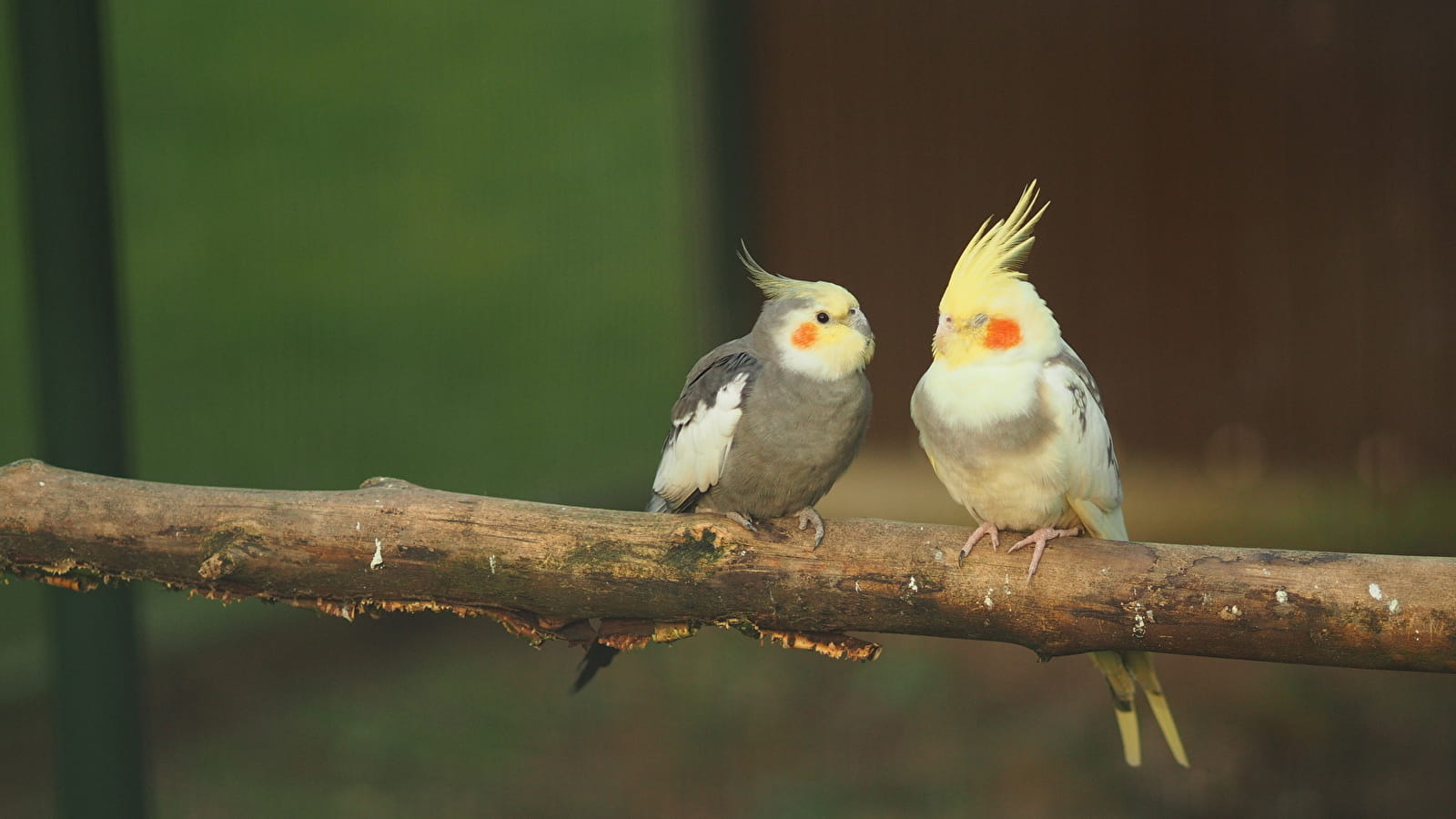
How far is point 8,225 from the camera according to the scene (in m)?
2.98

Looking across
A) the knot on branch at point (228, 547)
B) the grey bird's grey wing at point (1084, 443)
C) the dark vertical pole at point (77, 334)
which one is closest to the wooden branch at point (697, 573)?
the knot on branch at point (228, 547)

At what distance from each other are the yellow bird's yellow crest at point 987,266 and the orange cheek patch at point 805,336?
19 centimetres

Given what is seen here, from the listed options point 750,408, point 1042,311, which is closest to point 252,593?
point 750,408

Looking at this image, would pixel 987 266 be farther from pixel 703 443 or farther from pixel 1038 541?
pixel 703 443

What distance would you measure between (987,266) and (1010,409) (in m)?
0.21

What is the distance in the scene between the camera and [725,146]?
4145mm

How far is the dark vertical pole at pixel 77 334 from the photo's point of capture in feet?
6.95

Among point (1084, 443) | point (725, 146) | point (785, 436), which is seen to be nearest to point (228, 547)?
point (785, 436)

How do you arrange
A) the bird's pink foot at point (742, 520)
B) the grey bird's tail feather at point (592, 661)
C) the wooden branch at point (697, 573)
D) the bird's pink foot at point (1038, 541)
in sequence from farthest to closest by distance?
the grey bird's tail feather at point (592, 661)
the bird's pink foot at point (742, 520)
the bird's pink foot at point (1038, 541)
the wooden branch at point (697, 573)

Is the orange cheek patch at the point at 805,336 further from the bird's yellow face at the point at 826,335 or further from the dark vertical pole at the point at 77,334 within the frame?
the dark vertical pole at the point at 77,334

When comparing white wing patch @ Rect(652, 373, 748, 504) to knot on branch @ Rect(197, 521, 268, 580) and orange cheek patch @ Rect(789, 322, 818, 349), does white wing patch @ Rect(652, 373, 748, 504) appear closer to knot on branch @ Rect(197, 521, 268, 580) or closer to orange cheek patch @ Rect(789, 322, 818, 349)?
orange cheek patch @ Rect(789, 322, 818, 349)

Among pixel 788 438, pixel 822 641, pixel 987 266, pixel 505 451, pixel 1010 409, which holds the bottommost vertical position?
pixel 505 451

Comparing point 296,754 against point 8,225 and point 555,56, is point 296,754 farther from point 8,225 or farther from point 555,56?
point 555,56

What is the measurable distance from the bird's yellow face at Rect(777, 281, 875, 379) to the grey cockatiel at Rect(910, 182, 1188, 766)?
116mm
